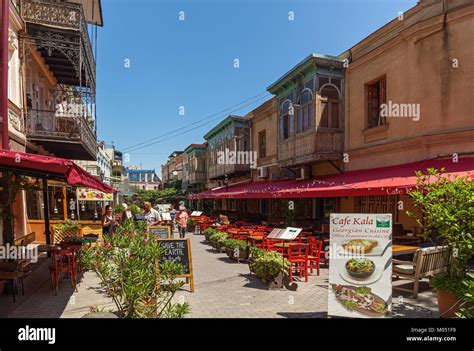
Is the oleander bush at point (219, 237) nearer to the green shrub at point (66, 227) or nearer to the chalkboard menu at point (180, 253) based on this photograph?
the chalkboard menu at point (180, 253)

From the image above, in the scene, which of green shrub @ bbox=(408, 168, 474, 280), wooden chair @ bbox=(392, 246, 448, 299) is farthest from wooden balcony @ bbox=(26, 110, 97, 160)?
green shrub @ bbox=(408, 168, 474, 280)

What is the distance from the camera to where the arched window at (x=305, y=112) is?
14.1 metres

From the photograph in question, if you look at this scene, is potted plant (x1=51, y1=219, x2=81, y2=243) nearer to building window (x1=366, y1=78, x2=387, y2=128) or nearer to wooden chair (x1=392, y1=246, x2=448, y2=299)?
wooden chair (x1=392, y1=246, x2=448, y2=299)

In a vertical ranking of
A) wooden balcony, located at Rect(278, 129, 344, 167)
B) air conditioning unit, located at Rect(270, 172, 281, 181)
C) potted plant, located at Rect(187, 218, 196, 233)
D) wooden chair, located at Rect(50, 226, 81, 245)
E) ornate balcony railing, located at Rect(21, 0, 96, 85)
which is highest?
ornate balcony railing, located at Rect(21, 0, 96, 85)

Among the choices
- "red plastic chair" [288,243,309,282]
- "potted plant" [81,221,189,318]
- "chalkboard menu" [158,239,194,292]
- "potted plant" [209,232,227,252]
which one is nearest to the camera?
"potted plant" [81,221,189,318]

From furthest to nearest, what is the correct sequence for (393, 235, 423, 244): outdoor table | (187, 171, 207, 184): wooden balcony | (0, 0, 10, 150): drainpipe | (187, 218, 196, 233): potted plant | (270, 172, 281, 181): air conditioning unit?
(187, 171, 207, 184): wooden balcony
(187, 218, 196, 233): potted plant
(270, 172, 281, 181): air conditioning unit
(393, 235, 423, 244): outdoor table
(0, 0, 10, 150): drainpipe

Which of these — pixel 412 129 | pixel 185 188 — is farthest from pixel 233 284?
pixel 185 188

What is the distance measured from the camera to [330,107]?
1413 centimetres

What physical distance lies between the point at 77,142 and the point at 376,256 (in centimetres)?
1158

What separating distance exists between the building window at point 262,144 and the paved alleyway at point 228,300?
15.3m

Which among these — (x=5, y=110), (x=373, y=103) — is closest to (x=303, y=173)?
(x=373, y=103)

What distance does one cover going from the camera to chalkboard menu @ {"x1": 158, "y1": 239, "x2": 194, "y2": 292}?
663 cm

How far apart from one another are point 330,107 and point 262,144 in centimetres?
933

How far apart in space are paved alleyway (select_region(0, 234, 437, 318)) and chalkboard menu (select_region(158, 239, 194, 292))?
482 mm
